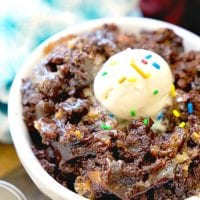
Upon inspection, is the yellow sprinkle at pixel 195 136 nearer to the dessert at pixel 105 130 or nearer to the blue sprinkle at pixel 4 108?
the dessert at pixel 105 130

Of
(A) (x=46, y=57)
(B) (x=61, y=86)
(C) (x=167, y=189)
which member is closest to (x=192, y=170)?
(C) (x=167, y=189)

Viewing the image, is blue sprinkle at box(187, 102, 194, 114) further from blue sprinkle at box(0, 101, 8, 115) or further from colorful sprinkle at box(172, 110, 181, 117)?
blue sprinkle at box(0, 101, 8, 115)

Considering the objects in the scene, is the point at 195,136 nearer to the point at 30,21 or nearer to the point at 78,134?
the point at 78,134

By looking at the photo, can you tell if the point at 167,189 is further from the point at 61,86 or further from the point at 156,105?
the point at 61,86

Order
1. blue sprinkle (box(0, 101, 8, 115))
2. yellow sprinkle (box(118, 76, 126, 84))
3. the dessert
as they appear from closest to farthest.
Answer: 1. the dessert
2. yellow sprinkle (box(118, 76, 126, 84))
3. blue sprinkle (box(0, 101, 8, 115))

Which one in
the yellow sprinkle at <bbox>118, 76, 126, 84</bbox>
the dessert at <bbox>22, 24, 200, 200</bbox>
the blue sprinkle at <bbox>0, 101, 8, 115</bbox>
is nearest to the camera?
the dessert at <bbox>22, 24, 200, 200</bbox>

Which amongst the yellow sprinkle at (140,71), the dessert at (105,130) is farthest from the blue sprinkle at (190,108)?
the yellow sprinkle at (140,71)

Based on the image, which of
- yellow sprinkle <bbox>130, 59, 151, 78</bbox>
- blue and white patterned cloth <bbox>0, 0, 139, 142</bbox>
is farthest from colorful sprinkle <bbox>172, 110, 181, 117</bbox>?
blue and white patterned cloth <bbox>0, 0, 139, 142</bbox>
